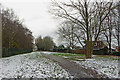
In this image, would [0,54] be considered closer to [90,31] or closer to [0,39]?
[0,39]

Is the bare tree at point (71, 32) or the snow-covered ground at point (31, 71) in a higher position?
the bare tree at point (71, 32)

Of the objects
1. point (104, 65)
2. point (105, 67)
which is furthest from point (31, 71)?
point (104, 65)

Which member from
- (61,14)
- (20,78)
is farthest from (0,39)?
(20,78)

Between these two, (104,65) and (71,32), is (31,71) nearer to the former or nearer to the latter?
(104,65)

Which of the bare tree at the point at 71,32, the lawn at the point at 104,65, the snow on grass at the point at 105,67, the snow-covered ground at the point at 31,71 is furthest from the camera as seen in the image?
the bare tree at the point at 71,32

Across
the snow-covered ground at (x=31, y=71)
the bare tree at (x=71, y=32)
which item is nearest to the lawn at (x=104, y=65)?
the snow-covered ground at (x=31, y=71)

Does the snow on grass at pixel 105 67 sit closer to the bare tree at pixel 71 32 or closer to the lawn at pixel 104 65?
the lawn at pixel 104 65

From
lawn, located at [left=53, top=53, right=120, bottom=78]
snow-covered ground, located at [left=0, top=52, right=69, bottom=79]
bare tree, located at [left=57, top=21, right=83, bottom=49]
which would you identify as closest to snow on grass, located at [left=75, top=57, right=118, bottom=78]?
lawn, located at [left=53, top=53, right=120, bottom=78]

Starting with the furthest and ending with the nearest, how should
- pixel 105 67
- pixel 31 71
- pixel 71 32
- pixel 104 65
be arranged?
pixel 71 32 < pixel 104 65 < pixel 105 67 < pixel 31 71

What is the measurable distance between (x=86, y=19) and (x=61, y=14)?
3287 millimetres

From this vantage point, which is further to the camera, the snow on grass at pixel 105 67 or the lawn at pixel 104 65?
the lawn at pixel 104 65

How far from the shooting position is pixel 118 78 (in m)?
4.81

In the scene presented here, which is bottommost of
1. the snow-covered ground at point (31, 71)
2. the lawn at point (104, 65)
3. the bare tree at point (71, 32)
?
the lawn at point (104, 65)

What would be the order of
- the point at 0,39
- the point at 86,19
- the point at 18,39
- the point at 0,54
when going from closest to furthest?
the point at 86,19
the point at 0,54
the point at 0,39
the point at 18,39
